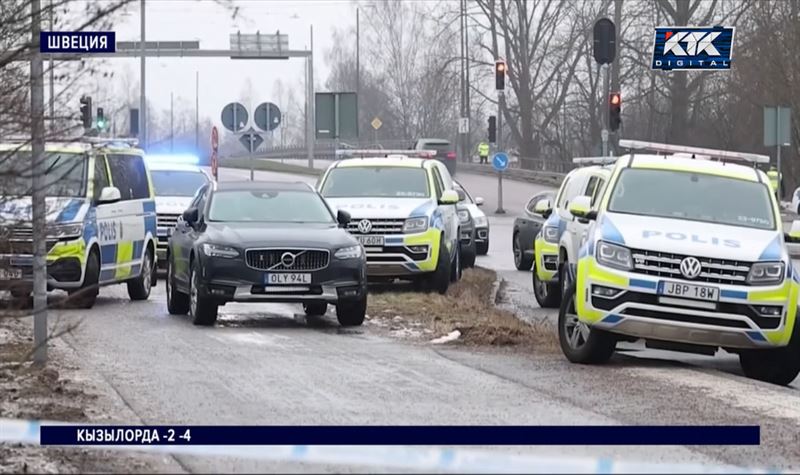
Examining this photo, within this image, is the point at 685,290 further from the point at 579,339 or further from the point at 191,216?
the point at 191,216

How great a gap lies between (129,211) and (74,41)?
37.6 ft

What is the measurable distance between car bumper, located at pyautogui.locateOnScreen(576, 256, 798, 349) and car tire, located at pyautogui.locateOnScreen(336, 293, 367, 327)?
Answer: 4255 millimetres

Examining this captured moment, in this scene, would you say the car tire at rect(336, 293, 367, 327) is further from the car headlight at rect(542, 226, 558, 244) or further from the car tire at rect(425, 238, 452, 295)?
the car tire at rect(425, 238, 452, 295)

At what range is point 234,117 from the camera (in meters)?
34.9

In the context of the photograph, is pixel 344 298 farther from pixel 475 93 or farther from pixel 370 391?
pixel 475 93

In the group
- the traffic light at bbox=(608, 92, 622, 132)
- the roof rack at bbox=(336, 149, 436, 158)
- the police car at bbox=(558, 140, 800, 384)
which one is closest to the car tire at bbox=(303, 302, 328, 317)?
the police car at bbox=(558, 140, 800, 384)

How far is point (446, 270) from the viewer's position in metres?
22.2

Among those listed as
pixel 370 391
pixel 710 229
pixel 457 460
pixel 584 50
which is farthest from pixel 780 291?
pixel 584 50

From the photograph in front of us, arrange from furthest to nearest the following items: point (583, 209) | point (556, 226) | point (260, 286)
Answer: point (556, 226) → point (260, 286) → point (583, 209)

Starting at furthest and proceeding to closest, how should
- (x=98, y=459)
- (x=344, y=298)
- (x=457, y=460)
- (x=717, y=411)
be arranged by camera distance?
(x=344, y=298), (x=717, y=411), (x=98, y=459), (x=457, y=460)

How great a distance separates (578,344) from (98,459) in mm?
6188

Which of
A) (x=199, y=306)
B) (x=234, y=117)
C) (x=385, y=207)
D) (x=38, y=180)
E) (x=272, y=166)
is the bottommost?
(x=272, y=166)

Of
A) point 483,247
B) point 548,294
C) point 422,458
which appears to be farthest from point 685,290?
point 483,247

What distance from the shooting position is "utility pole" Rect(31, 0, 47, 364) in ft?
31.5
